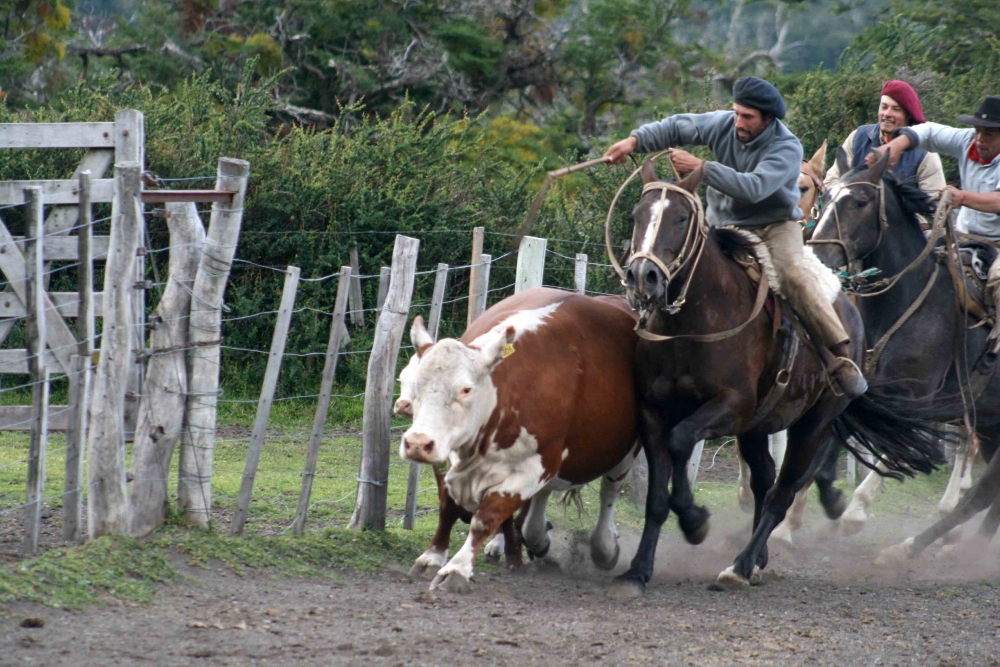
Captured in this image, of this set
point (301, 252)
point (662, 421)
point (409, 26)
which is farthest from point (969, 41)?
point (662, 421)

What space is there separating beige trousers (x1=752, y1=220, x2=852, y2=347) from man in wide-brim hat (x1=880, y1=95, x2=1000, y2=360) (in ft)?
4.71

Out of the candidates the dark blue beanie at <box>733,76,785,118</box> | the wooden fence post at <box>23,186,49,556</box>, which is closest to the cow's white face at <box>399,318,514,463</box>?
the wooden fence post at <box>23,186,49,556</box>

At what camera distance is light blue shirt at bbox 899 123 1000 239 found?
802 centimetres

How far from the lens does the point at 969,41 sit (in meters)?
18.2

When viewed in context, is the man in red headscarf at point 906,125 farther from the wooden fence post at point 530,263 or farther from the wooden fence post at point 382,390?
the wooden fence post at point 382,390

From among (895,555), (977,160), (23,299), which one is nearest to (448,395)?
(23,299)

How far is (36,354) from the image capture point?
5621 millimetres

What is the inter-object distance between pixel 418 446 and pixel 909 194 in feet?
13.1

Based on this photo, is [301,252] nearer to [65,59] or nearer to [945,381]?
[945,381]

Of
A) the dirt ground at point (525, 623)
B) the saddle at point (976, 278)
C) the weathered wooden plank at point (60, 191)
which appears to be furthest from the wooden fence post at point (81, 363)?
the saddle at point (976, 278)

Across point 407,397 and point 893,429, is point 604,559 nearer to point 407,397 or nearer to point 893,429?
point 407,397

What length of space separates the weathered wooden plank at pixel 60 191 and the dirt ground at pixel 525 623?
6.95 feet

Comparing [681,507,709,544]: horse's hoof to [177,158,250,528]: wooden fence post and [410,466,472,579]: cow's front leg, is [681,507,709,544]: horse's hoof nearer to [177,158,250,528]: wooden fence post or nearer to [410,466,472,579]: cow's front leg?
[410,466,472,579]: cow's front leg

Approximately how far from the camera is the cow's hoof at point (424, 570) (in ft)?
19.5
